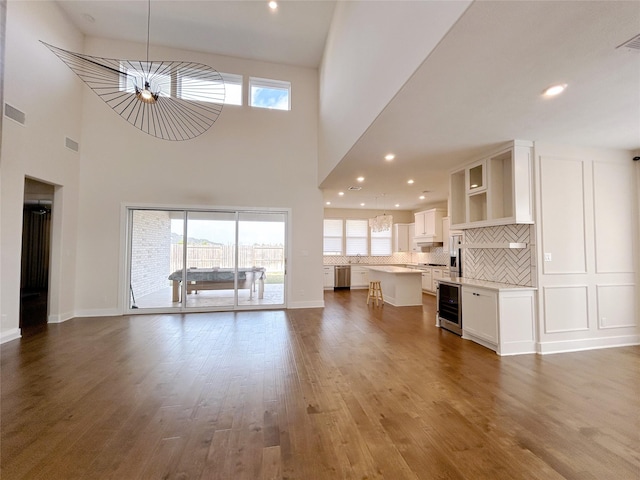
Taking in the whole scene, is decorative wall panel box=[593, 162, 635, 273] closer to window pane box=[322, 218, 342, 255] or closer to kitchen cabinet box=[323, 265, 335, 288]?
kitchen cabinet box=[323, 265, 335, 288]

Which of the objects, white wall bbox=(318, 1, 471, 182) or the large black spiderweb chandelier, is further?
the large black spiderweb chandelier

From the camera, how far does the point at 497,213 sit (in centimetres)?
425

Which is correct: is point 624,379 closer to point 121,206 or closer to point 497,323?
point 497,323

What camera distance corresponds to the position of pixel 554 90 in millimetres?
2666

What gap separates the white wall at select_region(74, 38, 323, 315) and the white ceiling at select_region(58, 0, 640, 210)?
23.2 inches

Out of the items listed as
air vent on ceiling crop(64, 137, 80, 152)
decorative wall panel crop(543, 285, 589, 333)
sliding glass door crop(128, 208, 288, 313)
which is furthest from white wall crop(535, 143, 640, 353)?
air vent on ceiling crop(64, 137, 80, 152)

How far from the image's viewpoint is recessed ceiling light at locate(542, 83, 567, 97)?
2594mm

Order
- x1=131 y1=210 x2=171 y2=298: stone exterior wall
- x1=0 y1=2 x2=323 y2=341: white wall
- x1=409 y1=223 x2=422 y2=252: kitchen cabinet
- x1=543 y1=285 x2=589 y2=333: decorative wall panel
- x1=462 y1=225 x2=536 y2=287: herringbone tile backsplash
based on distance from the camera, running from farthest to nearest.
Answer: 1. x1=409 y1=223 x2=422 y2=252: kitchen cabinet
2. x1=131 y1=210 x2=171 y2=298: stone exterior wall
3. x1=0 y1=2 x2=323 y2=341: white wall
4. x1=462 y1=225 x2=536 y2=287: herringbone tile backsplash
5. x1=543 y1=285 x2=589 y2=333: decorative wall panel

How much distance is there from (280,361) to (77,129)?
590 centimetres

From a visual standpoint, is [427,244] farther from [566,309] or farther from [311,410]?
[311,410]

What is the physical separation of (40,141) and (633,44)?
7220mm

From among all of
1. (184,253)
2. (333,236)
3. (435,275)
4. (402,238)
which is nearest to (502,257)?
(435,275)

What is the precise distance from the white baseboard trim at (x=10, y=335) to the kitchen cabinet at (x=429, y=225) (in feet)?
29.4

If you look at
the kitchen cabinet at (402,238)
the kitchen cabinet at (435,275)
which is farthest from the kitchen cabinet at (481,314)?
the kitchen cabinet at (402,238)
